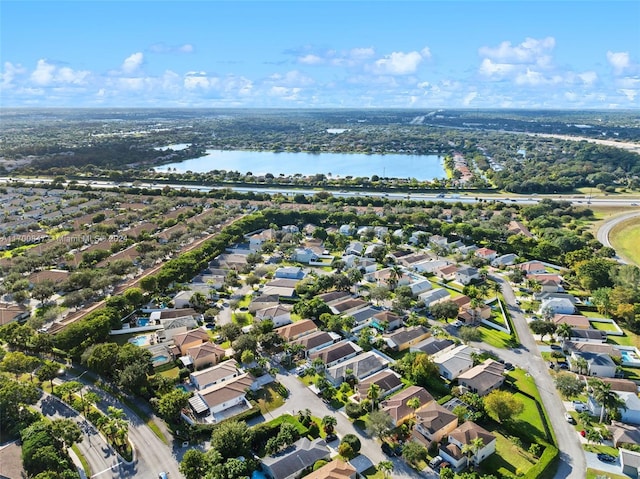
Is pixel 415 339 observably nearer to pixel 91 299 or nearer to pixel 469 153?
pixel 91 299

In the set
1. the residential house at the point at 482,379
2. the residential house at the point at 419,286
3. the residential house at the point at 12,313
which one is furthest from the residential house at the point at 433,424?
the residential house at the point at 12,313

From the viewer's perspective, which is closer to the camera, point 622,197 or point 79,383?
point 79,383

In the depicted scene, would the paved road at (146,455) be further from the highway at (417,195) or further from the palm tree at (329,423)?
the highway at (417,195)

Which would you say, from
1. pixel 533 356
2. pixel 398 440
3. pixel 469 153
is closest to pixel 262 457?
pixel 398 440

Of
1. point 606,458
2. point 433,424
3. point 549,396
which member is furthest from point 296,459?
point 549,396

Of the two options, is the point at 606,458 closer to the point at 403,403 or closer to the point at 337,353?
the point at 403,403

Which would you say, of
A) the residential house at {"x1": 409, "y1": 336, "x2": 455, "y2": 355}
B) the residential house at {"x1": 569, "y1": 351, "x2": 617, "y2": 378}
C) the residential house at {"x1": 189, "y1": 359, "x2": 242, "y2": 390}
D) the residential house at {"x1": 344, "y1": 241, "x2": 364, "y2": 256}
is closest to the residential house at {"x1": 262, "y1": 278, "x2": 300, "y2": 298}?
the residential house at {"x1": 344, "y1": 241, "x2": 364, "y2": 256}
